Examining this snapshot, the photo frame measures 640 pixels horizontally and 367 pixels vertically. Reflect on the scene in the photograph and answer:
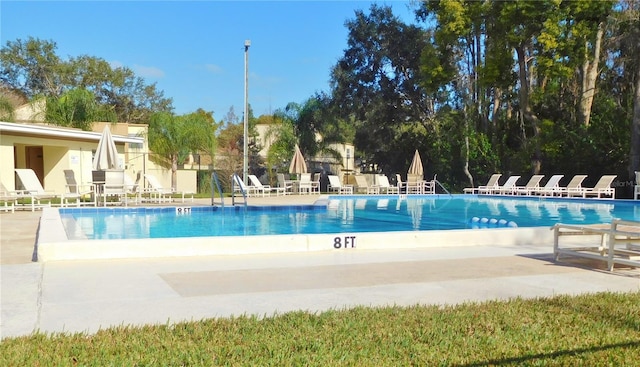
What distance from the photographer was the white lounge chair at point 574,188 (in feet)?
66.9

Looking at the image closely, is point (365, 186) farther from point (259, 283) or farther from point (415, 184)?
point (259, 283)

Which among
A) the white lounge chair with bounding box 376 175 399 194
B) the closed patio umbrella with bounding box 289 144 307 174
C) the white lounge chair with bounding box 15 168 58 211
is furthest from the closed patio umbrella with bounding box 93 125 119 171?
the white lounge chair with bounding box 376 175 399 194

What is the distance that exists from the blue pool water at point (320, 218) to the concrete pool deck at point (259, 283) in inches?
139

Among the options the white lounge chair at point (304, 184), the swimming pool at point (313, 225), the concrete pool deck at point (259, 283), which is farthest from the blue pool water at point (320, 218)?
the white lounge chair at point (304, 184)

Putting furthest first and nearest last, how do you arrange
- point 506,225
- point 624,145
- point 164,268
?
point 624,145 → point 506,225 → point 164,268

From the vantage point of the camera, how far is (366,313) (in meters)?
3.95

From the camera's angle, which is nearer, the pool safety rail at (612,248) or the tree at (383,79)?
the pool safety rail at (612,248)

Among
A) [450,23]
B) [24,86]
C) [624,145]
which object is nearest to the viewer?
[624,145]

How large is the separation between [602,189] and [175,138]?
18629 millimetres

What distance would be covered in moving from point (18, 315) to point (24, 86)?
125ft

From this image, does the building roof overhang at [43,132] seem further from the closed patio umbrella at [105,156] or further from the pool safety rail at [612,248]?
the pool safety rail at [612,248]

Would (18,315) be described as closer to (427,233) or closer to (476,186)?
(427,233)

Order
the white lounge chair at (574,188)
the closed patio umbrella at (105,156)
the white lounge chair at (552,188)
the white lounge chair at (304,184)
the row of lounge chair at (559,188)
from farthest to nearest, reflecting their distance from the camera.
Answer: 1. the white lounge chair at (304,184)
2. the white lounge chair at (552,188)
3. the white lounge chair at (574,188)
4. the row of lounge chair at (559,188)
5. the closed patio umbrella at (105,156)

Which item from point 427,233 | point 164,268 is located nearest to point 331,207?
point 427,233
